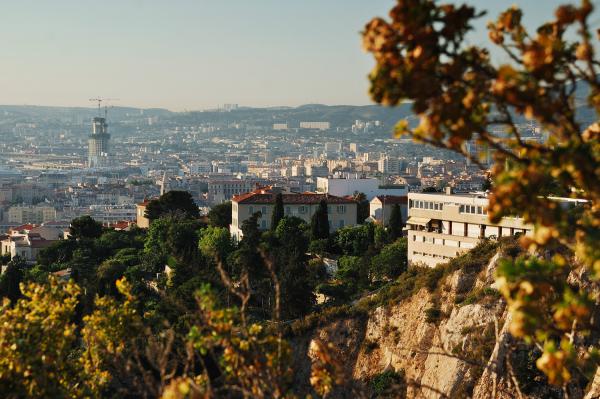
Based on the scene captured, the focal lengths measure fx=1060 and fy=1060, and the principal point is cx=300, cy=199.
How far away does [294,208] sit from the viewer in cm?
3831

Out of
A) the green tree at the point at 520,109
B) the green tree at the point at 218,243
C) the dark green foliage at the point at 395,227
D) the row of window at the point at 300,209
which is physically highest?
the green tree at the point at 520,109

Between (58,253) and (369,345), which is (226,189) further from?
(369,345)

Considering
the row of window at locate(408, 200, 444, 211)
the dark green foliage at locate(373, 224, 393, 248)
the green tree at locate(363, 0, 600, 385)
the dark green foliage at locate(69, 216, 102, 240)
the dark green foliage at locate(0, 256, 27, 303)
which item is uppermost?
the green tree at locate(363, 0, 600, 385)

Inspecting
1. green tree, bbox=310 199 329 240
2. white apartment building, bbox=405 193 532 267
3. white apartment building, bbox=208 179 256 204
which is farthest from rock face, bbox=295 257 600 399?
white apartment building, bbox=208 179 256 204

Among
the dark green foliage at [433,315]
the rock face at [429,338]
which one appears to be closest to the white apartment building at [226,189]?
the rock face at [429,338]

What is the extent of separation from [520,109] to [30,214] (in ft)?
352

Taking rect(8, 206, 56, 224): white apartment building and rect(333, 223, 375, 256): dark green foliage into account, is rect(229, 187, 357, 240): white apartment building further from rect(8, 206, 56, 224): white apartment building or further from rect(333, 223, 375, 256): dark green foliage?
rect(8, 206, 56, 224): white apartment building

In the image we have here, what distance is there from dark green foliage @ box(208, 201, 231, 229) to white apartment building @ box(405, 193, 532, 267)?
13.9 meters

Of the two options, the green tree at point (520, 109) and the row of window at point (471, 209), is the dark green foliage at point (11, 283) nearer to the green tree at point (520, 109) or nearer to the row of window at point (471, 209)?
the row of window at point (471, 209)

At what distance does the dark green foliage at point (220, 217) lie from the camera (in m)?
36.8

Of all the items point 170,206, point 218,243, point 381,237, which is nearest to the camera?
point 381,237

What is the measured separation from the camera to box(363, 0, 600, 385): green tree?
13.5 feet

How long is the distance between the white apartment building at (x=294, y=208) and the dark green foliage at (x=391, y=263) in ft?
39.8

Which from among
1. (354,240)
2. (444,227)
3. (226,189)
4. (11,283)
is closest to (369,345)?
(444,227)
